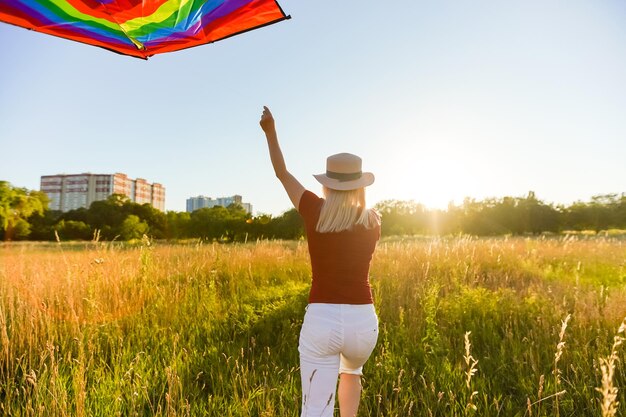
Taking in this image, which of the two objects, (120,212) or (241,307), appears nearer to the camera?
(241,307)

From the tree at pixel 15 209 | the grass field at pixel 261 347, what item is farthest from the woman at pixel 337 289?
the tree at pixel 15 209

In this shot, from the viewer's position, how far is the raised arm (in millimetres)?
2803

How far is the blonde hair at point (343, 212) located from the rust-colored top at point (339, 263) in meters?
0.03

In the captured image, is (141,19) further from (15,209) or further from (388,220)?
(15,209)

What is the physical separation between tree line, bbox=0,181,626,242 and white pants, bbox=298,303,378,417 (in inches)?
1839

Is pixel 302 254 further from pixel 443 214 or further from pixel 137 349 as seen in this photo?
pixel 443 214

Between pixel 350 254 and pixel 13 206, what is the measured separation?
69958 mm

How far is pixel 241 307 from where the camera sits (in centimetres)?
614

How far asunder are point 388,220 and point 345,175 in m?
65.6

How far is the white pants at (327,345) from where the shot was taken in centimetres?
248

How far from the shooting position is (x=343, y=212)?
8.56 feet

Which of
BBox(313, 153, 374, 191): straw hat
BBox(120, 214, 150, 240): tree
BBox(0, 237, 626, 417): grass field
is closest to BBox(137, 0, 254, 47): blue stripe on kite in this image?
BBox(313, 153, 374, 191): straw hat

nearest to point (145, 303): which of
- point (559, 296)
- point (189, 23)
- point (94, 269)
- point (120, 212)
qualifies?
point (94, 269)

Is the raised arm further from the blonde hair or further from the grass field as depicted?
the grass field
